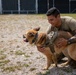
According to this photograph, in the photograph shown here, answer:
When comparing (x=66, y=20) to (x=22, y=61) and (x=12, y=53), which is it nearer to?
(x=22, y=61)

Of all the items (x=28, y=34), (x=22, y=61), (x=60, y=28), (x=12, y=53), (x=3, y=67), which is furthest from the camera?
(x=12, y=53)

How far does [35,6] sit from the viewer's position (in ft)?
98.1

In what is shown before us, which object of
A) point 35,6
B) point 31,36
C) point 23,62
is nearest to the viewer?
point 31,36

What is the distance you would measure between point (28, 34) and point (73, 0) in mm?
26451

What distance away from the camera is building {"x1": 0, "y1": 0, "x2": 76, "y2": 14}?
96.9 feet

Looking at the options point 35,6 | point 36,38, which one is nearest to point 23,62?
point 36,38

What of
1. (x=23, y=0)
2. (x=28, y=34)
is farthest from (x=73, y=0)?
(x=28, y=34)

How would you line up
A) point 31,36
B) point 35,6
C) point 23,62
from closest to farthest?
point 31,36 < point 23,62 < point 35,6

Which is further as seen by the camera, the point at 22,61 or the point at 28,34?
→ the point at 22,61

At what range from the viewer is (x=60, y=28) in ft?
14.4

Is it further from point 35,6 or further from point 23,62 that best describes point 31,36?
point 35,6

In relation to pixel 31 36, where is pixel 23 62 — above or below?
below

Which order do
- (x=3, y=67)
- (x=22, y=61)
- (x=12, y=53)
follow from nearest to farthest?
(x=3, y=67) < (x=22, y=61) < (x=12, y=53)

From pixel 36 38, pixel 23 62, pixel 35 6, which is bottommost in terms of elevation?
pixel 23 62
